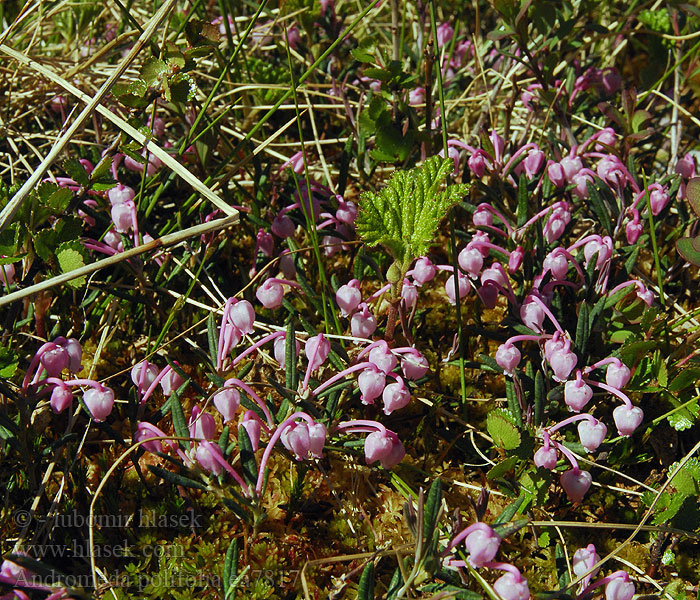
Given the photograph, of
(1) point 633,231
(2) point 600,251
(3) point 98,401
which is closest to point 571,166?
(1) point 633,231

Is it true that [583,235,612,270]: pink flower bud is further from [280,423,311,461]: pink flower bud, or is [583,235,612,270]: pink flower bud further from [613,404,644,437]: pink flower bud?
[280,423,311,461]: pink flower bud

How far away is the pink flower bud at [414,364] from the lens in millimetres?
1627

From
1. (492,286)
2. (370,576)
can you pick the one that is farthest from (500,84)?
(370,576)

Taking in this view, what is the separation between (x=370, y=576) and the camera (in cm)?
137

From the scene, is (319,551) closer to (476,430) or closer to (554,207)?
(476,430)

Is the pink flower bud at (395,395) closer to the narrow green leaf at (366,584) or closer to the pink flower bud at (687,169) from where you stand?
the narrow green leaf at (366,584)

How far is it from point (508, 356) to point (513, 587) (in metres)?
0.57

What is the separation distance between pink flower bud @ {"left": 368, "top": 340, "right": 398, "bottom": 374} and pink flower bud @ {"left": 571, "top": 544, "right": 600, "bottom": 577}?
22.7 inches

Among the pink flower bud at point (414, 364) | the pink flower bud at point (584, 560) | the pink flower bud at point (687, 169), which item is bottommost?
the pink flower bud at point (584, 560)

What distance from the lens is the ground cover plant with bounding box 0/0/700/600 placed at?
151cm

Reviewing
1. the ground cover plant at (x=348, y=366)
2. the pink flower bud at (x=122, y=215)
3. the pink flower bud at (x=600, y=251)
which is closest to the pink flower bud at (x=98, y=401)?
the ground cover plant at (x=348, y=366)

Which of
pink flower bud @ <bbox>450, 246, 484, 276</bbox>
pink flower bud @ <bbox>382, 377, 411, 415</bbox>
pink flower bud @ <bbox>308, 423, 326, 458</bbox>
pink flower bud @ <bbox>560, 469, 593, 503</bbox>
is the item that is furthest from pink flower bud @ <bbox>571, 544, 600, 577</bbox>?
pink flower bud @ <bbox>450, 246, 484, 276</bbox>

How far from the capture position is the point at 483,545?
128cm

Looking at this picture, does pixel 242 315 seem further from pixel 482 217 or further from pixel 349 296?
pixel 482 217
